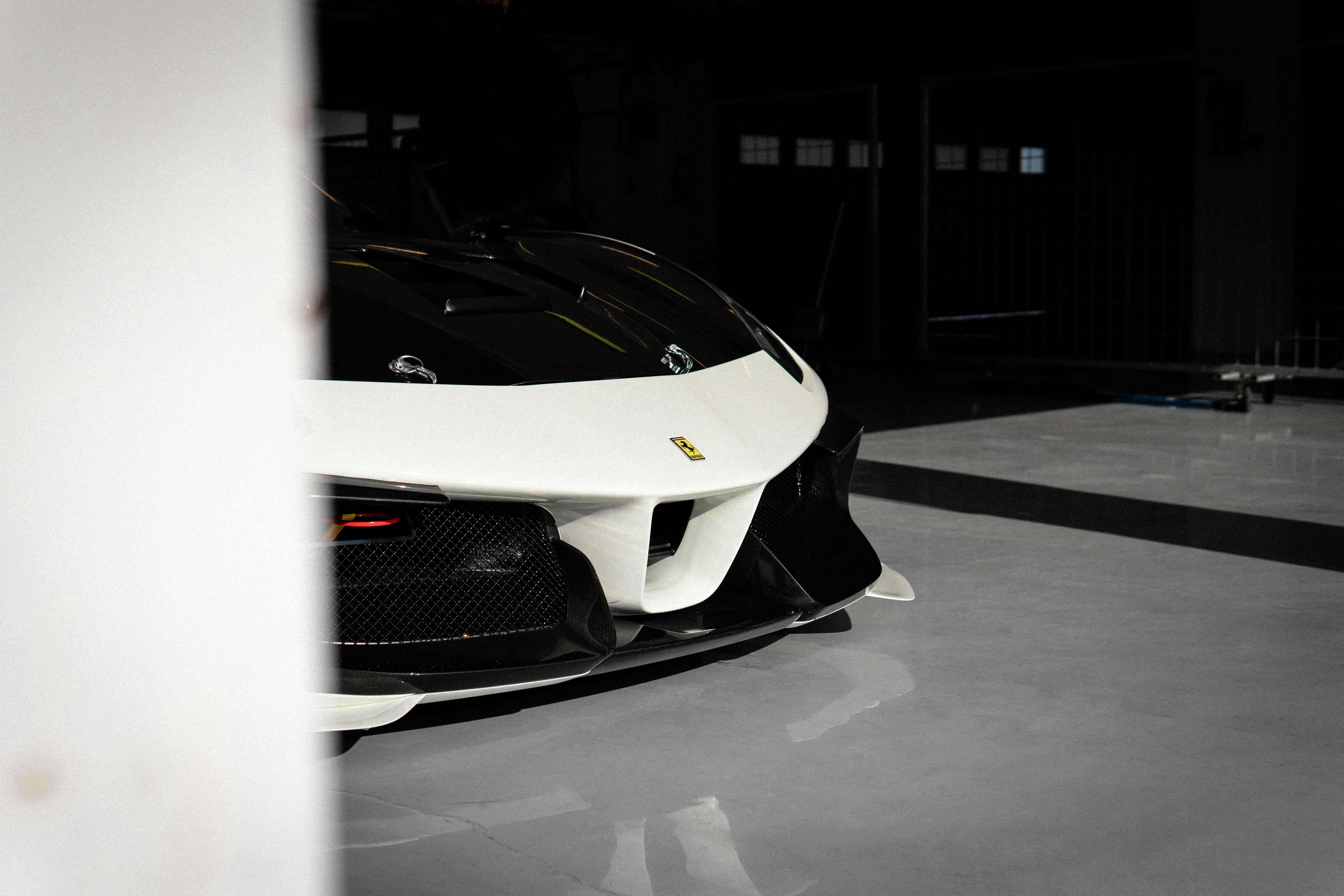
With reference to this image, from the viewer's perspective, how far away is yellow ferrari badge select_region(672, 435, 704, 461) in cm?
218

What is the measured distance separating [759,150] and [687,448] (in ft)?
25.7

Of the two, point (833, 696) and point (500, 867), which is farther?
point (833, 696)

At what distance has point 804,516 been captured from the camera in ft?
8.13

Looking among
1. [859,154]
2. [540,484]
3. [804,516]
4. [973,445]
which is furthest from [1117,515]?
[859,154]

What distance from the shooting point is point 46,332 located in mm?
1865

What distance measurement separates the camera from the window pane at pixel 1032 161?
291 inches

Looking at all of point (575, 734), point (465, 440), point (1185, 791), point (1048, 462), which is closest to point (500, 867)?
point (575, 734)

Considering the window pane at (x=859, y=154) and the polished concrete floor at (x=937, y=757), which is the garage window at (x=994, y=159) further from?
the polished concrete floor at (x=937, y=757)

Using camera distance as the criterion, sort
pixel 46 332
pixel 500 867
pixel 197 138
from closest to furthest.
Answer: pixel 500 867, pixel 46 332, pixel 197 138

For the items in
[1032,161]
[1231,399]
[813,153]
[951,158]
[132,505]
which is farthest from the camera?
[813,153]

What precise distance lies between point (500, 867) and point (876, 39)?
7836mm

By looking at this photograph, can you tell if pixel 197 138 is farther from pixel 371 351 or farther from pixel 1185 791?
pixel 1185 791

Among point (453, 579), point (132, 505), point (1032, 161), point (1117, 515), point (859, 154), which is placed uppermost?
point (859, 154)

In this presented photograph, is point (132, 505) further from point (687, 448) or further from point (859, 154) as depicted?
point (859, 154)
